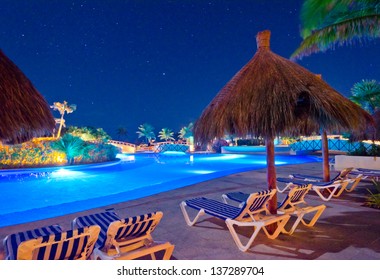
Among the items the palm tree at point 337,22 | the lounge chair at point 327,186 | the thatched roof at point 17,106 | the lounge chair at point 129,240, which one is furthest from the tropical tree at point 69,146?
the lounge chair at point 129,240

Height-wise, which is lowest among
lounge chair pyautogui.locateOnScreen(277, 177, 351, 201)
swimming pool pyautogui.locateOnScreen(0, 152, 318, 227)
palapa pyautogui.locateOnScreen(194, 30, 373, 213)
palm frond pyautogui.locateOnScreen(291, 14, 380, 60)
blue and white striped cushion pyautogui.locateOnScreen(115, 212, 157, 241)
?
swimming pool pyautogui.locateOnScreen(0, 152, 318, 227)

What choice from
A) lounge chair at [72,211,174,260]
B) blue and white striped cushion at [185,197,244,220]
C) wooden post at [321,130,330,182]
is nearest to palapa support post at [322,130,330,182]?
wooden post at [321,130,330,182]

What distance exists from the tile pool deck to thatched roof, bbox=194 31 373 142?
1.61 m

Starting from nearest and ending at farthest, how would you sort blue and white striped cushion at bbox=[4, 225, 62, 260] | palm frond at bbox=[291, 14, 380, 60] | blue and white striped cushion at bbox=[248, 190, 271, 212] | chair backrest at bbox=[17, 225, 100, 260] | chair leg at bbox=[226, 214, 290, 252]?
chair backrest at bbox=[17, 225, 100, 260]
blue and white striped cushion at bbox=[4, 225, 62, 260]
chair leg at bbox=[226, 214, 290, 252]
blue and white striped cushion at bbox=[248, 190, 271, 212]
palm frond at bbox=[291, 14, 380, 60]

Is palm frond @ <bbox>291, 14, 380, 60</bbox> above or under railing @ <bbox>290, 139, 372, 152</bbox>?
above

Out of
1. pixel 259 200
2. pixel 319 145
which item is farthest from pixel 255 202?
pixel 319 145

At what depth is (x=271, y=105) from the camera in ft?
12.5

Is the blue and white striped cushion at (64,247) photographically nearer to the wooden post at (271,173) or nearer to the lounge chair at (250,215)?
the lounge chair at (250,215)

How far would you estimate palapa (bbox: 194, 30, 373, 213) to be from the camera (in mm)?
3793

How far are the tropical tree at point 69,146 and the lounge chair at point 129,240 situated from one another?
1554cm

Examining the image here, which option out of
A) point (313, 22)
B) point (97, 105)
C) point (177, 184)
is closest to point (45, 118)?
point (177, 184)

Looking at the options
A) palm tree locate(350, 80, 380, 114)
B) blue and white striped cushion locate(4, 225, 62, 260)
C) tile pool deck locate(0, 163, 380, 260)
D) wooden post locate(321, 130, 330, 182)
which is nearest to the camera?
blue and white striped cushion locate(4, 225, 62, 260)

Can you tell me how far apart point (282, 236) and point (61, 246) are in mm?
3222

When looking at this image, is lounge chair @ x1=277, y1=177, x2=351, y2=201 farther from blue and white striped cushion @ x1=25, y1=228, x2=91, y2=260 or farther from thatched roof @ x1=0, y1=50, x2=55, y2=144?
thatched roof @ x1=0, y1=50, x2=55, y2=144
